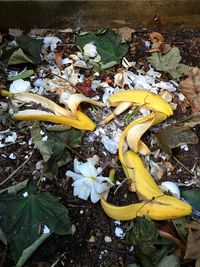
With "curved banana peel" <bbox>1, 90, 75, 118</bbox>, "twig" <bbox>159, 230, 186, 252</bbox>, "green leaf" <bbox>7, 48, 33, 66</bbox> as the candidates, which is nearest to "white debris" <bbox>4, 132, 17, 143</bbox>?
"curved banana peel" <bbox>1, 90, 75, 118</bbox>

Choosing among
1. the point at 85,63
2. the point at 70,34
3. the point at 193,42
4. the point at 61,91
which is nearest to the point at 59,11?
the point at 70,34

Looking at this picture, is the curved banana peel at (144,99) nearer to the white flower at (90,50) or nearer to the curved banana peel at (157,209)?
the white flower at (90,50)

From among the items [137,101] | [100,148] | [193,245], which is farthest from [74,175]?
[193,245]

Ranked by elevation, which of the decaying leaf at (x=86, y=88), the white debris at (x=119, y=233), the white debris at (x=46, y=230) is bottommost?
the white debris at (x=119, y=233)

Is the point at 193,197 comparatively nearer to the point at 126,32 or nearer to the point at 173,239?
the point at 173,239

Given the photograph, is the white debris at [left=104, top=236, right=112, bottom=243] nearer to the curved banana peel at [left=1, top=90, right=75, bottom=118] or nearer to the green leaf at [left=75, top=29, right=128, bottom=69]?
the curved banana peel at [left=1, top=90, right=75, bottom=118]

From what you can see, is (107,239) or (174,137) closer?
(107,239)

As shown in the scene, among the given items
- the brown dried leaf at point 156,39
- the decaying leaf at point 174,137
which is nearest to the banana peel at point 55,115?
the decaying leaf at point 174,137
